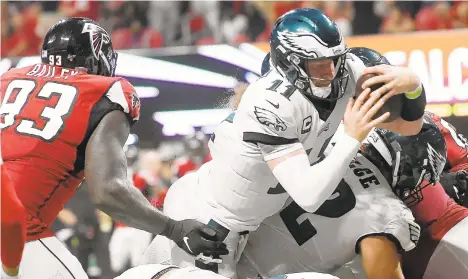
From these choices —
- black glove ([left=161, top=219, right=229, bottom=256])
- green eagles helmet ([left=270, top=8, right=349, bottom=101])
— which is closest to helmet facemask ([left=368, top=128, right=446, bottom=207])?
green eagles helmet ([left=270, top=8, right=349, bottom=101])

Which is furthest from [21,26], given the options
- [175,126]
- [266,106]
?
[266,106]

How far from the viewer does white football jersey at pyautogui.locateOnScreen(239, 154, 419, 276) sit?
254 centimetres

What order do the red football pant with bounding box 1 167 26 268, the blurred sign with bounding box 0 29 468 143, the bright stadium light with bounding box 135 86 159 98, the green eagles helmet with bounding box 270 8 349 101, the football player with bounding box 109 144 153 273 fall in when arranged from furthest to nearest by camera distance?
the bright stadium light with bounding box 135 86 159 98 < the blurred sign with bounding box 0 29 468 143 < the football player with bounding box 109 144 153 273 < the green eagles helmet with bounding box 270 8 349 101 < the red football pant with bounding box 1 167 26 268

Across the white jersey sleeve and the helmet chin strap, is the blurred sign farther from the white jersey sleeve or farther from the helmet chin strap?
the white jersey sleeve

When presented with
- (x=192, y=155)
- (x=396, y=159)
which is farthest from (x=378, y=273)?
(x=192, y=155)

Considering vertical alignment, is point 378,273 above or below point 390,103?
below

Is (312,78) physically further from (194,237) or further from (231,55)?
(231,55)

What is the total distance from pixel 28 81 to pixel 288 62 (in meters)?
0.75

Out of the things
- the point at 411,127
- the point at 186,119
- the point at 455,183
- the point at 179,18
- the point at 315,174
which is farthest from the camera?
the point at 179,18

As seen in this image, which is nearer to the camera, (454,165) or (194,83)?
(454,165)

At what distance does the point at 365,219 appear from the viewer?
2.55 metres

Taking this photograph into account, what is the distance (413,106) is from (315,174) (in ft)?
1.57

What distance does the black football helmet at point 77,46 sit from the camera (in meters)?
2.49

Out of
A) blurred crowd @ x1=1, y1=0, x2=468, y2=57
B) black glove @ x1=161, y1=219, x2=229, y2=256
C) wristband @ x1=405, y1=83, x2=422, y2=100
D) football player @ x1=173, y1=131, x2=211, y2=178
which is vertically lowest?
blurred crowd @ x1=1, y1=0, x2=468, y2=57
